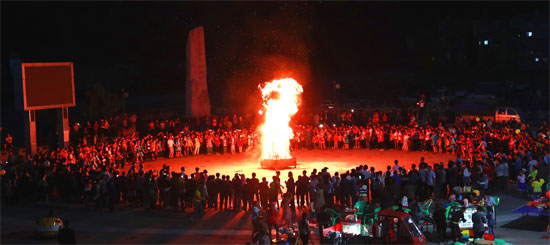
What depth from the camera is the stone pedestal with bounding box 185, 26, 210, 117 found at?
41.3 m

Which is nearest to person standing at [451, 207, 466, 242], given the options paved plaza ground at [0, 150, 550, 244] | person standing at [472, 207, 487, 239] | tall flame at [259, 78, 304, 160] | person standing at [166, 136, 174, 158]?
person standing at [472, 207, 487, 239]

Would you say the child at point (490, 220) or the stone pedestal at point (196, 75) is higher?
the stone pedestal at point (196, 75)

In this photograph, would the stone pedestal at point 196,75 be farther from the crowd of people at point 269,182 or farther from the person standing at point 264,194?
the person standing at point 264,194

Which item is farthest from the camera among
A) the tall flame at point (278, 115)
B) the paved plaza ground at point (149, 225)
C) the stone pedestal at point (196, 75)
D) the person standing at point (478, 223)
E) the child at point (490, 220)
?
the stone pedestal at point (196, 75)

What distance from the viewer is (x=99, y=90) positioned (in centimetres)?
4206

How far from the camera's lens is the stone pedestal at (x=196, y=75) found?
41281mm

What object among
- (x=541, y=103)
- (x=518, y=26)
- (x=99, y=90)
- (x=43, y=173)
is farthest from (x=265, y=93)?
(x=518, y=26)

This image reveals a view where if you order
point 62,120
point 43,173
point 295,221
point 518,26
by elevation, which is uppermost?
point 518,26

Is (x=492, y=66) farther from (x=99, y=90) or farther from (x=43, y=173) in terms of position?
(x=43, y=173)

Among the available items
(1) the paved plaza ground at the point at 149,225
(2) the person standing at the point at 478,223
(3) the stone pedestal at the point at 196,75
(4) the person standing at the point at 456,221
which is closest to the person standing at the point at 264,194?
(1) the paved plaza ground at the point at 149,225

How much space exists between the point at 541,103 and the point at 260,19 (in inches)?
1207

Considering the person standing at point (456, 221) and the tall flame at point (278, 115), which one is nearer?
the person standing at point (456, 221)

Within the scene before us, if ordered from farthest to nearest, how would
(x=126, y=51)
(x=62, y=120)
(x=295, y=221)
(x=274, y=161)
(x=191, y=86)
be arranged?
(x=126, y=51) → (x=191, y=86) → (x=62, y=120) → (x=274, y=161) → (x=295, y=221)

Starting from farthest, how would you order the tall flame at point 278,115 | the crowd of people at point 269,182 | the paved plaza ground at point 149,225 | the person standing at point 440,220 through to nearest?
the tall flame at point 278,115, the crowd of people at point 269,182, the paved plaza ground at point 149,225, the person standing at point 440,220
